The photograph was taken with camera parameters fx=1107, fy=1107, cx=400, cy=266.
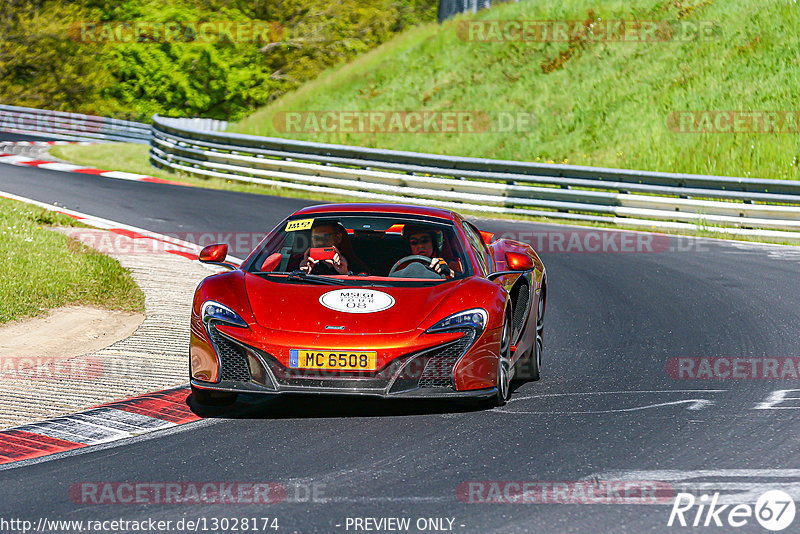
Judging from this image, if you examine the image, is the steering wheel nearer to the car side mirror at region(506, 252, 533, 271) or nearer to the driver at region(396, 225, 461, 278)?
the driver at region(396, 225, 461, 278)

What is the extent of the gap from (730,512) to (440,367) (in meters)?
2.22

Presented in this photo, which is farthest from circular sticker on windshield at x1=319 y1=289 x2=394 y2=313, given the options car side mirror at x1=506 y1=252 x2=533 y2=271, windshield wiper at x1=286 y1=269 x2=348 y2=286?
car side mirror at x1=506 y1=252 x2=533 y2=271

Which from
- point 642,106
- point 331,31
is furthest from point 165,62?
point 642,106

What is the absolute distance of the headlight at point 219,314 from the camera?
6.79m

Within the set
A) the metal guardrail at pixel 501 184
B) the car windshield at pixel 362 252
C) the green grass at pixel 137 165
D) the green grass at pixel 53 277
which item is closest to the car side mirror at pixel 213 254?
the car windshield at pixel 362 252

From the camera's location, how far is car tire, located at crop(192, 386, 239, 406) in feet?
23.0

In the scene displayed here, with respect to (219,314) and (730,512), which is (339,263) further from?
(730,512)

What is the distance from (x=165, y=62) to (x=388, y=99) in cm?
2018

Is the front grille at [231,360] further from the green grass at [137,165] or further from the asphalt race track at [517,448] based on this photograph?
Answer: the green grass at [137,165]

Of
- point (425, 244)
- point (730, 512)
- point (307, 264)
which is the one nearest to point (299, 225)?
point (307, 264)

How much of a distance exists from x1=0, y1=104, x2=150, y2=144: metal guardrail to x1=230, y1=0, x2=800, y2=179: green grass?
7.58 metres

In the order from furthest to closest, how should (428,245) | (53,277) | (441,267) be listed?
(53,277) → (428,245) → (441,267)

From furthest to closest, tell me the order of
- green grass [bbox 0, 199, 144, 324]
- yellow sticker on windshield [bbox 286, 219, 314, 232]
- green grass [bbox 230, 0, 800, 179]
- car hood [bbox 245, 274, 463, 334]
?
green grass [bbox 230, 0, 800, 179]
green grass [bbox 0, 199, 144, 324]
yellow sticker on windshield [bbox 286, 219, 314, 232]
car hood [bbox 245, 274, 463, 334]

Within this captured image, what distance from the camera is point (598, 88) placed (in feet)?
95.5
